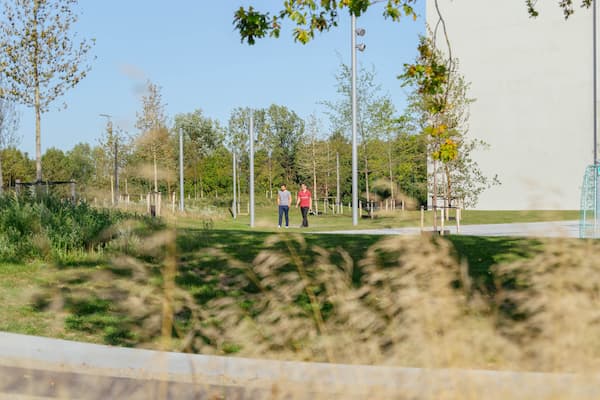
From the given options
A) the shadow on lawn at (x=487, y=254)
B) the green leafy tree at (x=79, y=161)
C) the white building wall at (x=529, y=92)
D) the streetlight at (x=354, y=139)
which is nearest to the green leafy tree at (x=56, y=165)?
the green leafy tree at (x=79, y=161)

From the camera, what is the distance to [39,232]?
11930 mm

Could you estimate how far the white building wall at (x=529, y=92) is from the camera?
133 feet

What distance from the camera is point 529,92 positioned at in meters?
42.0

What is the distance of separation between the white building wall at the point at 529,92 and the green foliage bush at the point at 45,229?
31788mm

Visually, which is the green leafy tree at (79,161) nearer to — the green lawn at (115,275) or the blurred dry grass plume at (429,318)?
the green lawn at (115,275)

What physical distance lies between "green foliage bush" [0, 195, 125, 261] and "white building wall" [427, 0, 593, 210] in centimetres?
3179

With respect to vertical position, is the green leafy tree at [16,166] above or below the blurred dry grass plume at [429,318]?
above

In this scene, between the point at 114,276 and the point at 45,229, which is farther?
the point at 45,229

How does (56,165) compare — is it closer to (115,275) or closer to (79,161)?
(79,161)

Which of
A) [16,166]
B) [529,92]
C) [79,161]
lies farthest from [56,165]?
[529,92]

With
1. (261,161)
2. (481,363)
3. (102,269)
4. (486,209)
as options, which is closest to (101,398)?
(481,363)

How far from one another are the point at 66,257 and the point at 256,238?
4040 mm

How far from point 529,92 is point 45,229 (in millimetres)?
36037

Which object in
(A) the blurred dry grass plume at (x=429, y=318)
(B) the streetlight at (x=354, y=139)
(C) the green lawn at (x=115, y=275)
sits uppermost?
(B) the streetlight at (x=354, y=139)
